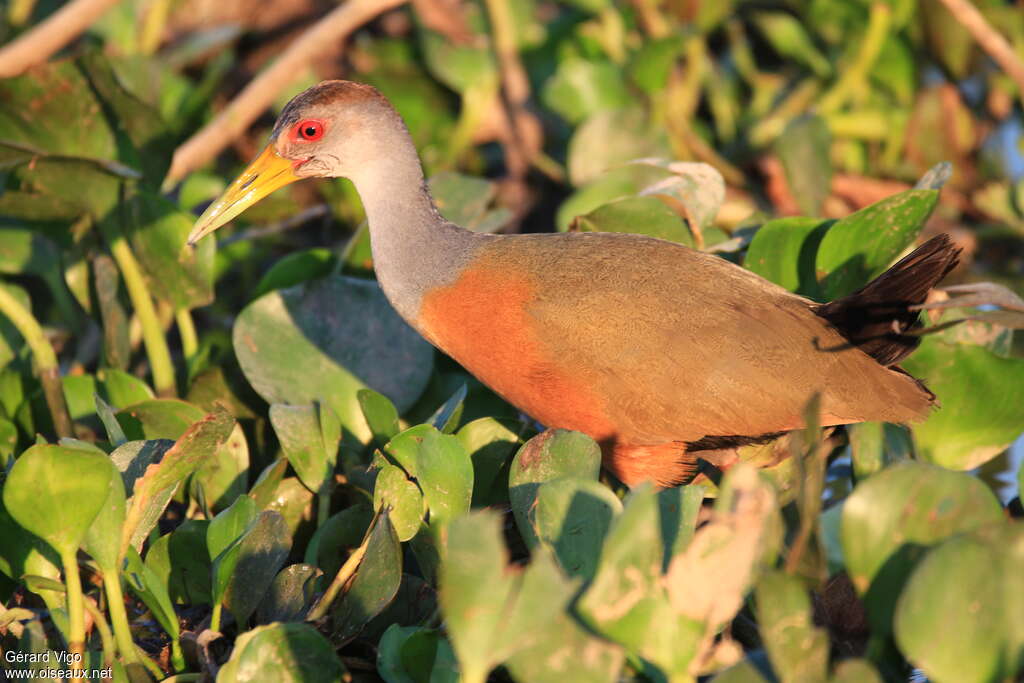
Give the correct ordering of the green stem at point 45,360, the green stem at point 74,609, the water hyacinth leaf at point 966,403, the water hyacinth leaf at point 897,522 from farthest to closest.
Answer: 1. the green stem at point 45,360
2. the water hyacinth leaf at point 966,403
3. the green stem at point 74,609
4. the water hyacinth leaf at point 897,522

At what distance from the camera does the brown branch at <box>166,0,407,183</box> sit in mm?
5410

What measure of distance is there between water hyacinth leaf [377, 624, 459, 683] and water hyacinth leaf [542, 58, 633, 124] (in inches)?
141

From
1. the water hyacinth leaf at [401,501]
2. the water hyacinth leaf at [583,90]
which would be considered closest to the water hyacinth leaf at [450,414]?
the water hyacinth leaf at [401,501]

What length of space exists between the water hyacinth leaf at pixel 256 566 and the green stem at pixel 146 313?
132 centimetres

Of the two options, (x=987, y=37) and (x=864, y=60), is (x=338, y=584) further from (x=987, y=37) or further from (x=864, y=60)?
(x=864, y=60)

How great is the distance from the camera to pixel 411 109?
6320 mm

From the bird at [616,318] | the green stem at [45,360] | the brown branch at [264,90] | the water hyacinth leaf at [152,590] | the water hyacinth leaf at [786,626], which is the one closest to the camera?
the water hyacinth leaf at [786,626]

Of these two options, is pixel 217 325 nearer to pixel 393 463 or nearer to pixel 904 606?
pixel 393 463

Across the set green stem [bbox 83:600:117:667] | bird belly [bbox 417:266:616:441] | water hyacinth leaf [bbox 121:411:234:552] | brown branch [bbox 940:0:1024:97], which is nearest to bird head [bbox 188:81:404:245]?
bird belly [bbox 417:266:616:441]

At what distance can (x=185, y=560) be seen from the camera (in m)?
3.20

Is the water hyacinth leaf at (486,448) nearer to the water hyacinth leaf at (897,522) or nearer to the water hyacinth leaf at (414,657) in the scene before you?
the water hyacinth leaf at (414,657)

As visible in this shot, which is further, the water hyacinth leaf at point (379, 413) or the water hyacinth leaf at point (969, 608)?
the water hyacinth leaf at point (379, 413)

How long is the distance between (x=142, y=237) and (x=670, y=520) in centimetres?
218

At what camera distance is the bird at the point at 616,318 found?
3145mm
